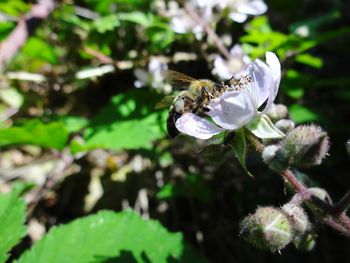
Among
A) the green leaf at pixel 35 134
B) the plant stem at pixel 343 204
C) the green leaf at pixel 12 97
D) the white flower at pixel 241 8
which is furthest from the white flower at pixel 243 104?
the green leaf at pixel 12 97

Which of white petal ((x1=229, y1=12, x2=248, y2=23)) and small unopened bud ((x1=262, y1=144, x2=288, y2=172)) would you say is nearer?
small unopened bud ((x1=262, y1=144, x2=288, y2=172))

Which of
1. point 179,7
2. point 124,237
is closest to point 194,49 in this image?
point 179,7

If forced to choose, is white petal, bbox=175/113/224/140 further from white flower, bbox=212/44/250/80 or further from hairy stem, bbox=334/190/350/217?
white flower, bbox=212/44/250/80

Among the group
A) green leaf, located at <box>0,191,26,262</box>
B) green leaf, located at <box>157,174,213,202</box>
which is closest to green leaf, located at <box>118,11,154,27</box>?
green leaf, located at <box>157,174,213,202</box>

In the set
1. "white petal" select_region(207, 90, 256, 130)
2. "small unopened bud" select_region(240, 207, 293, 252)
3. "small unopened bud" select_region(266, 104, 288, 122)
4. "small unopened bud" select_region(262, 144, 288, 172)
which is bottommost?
"small unopened bud" select_region(240, 207, 293, 252)

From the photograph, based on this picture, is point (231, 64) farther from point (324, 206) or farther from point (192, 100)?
point (324, 206)
